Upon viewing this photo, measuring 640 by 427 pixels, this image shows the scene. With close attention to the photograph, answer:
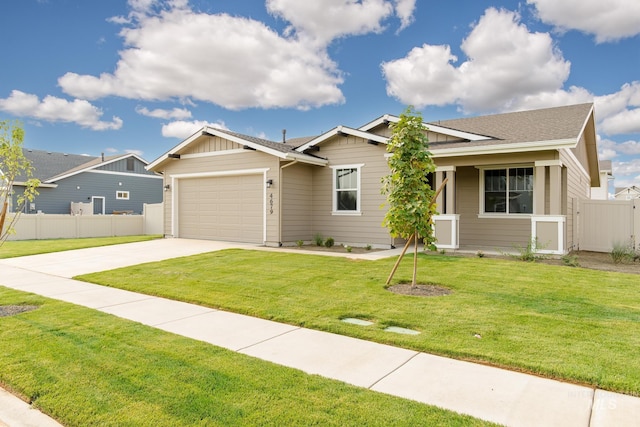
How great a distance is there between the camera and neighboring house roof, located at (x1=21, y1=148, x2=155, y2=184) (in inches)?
970

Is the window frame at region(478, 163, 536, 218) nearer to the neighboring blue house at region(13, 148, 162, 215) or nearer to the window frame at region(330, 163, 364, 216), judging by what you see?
the window frame at region(330, 163, 364, 216)

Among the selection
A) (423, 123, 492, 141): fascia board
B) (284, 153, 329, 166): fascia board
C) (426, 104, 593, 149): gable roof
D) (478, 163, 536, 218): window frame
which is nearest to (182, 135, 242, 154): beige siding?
(284, 153, 329, 166): fascia board

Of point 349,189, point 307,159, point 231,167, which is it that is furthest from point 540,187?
point 231,167

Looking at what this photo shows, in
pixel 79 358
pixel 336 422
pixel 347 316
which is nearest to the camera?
pixel 336 422

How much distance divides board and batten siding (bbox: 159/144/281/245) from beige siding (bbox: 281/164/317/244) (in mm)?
288

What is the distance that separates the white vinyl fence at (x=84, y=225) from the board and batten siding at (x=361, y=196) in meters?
10.0

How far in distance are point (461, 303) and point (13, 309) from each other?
20.4ft

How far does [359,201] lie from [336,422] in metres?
10.4

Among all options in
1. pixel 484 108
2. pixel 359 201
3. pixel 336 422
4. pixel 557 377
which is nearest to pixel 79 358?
pixel 336 422

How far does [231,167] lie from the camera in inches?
537

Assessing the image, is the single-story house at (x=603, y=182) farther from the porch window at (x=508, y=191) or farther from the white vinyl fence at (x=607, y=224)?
the porch window at (x=508, y=191)

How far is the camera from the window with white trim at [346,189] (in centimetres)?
1271

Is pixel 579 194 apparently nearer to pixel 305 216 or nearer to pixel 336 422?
pixel 305 216

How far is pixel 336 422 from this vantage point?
245cm
